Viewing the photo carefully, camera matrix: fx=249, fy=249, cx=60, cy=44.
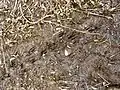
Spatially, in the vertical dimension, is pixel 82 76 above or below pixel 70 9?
below

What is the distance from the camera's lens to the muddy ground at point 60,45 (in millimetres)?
1743

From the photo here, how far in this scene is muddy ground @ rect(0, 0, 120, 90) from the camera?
5.72 ft

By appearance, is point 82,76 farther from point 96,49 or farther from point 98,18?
point 98,18

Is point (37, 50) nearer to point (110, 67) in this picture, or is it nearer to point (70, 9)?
point (70, 9)

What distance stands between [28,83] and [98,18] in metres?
0.69

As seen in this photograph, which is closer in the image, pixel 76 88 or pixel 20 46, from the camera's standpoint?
pixel 76 88

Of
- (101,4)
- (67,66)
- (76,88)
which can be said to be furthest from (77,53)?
(101,4)

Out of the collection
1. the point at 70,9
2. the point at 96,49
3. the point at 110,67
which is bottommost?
the point at 110,67

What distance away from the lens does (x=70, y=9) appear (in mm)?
1816

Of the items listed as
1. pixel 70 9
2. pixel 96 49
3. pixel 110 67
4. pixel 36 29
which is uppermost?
pixel 70 9

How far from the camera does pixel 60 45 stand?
5.94 ft

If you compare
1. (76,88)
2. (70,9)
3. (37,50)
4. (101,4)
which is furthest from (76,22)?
(76,88)

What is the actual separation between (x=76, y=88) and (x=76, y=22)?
18.5 inches

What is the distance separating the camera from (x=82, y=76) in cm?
175
